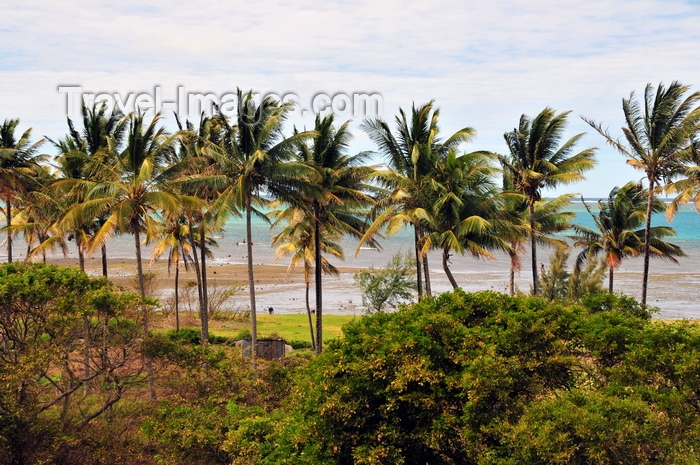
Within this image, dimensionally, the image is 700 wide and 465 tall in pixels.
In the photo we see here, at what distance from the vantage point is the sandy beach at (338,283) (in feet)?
156

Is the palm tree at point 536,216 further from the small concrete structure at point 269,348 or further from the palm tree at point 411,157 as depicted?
the small concrete structure at point 269,348

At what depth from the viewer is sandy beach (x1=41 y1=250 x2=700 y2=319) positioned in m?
47.4

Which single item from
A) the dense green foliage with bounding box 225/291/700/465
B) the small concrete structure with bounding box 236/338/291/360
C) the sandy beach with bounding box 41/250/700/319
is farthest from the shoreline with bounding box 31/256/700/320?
the dense green foliage with bounding box 225/291/700/465

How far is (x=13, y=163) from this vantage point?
2859cm

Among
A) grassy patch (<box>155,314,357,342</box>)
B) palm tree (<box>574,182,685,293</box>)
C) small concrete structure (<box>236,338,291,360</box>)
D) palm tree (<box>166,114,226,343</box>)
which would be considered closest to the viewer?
palm tree (<box>166,114,226,343</box>)

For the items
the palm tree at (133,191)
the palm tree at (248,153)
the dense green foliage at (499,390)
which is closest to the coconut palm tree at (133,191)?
the palm tree at (133,191)

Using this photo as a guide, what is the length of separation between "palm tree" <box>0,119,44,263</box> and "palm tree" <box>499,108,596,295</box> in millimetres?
19811

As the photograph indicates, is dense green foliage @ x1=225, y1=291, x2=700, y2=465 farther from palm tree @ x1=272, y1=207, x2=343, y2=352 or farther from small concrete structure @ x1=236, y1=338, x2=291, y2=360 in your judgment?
palm tree @ x1=272, y1=207, x2=343, y2=352

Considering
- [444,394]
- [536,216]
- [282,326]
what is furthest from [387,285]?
[444,394]

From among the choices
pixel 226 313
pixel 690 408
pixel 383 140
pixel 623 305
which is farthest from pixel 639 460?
pixel 226 313

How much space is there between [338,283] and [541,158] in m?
37.5

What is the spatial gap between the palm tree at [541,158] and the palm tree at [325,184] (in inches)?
236

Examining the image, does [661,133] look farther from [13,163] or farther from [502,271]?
[502,271]

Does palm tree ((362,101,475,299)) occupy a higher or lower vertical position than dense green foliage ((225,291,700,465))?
higher
